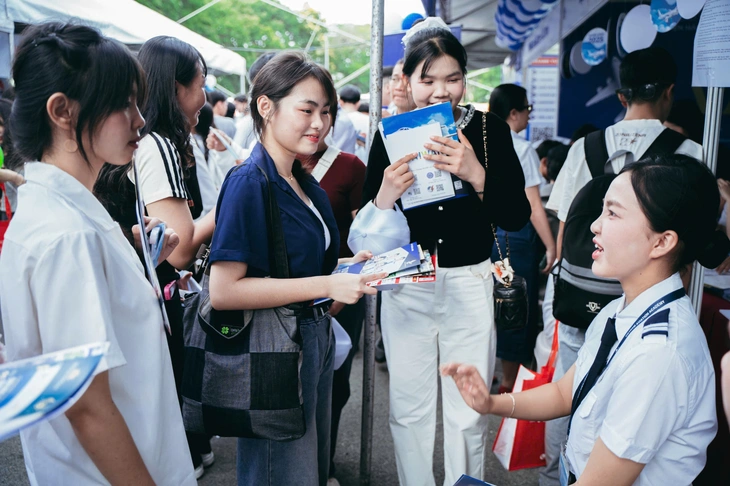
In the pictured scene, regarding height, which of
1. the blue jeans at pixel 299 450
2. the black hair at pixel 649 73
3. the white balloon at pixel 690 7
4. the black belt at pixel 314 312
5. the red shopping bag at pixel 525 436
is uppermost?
the white balloon at pixel 690 7

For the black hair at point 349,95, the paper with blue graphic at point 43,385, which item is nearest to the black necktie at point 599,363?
the paper with blue graphic at point 43,385

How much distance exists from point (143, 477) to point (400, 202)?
1.53 metres

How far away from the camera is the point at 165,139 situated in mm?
2162

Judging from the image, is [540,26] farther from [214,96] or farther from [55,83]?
[55,83]

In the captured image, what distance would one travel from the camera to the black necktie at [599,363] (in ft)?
5.34

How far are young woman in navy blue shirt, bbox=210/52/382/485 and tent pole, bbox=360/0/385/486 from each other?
1.69ft

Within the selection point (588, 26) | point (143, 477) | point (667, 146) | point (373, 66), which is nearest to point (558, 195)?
point (667, 146)

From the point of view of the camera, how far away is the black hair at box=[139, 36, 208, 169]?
7.29ft

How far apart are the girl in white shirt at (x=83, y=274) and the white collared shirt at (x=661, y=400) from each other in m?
1.08

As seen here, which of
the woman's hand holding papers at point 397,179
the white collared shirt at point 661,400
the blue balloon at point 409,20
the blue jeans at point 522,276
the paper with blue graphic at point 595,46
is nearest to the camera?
the white collared shirt at point 661,400

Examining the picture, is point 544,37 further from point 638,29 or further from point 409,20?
point 638,29

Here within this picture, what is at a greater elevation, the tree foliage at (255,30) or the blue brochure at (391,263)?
the tree foliage at (255,30)

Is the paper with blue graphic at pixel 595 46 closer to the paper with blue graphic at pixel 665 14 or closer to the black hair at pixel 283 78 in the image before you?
the paper with blue graphic at pixel 665 14

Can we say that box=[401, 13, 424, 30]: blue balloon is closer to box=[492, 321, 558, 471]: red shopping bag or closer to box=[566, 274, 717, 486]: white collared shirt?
box=[492, 321, 558, 471]: red shopping bag
